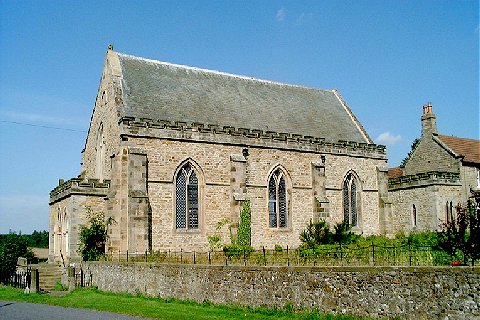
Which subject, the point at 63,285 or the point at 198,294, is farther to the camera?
the point at 63,285

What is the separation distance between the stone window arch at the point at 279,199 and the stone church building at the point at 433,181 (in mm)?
10915

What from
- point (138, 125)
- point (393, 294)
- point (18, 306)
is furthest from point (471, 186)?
point (18, 306)

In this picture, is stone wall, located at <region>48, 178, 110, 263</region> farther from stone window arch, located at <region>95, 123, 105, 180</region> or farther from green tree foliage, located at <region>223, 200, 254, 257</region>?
green tree foliage, located at <region>223, 200, 254, 257</region>

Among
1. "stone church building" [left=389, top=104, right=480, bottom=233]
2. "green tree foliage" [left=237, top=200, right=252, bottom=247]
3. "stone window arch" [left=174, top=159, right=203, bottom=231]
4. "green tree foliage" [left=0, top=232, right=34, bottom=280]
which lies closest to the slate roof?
"stone window arch" [left=174, top=159, right=203, bottom=231]

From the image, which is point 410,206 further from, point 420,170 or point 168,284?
point 168,284

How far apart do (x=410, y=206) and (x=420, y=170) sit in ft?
17.7

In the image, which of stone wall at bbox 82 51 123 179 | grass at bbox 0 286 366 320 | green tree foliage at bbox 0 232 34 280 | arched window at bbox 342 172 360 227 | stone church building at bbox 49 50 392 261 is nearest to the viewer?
grass at bbox 0 286 366 320

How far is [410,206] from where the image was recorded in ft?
137

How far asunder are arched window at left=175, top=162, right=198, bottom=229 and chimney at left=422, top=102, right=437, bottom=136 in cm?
2252

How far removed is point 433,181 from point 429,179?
0.36m

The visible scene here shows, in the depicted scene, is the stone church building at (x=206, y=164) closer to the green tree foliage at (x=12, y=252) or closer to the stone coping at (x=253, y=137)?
the stone coping at (x=253, y=137)

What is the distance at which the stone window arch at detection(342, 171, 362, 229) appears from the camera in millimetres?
40344

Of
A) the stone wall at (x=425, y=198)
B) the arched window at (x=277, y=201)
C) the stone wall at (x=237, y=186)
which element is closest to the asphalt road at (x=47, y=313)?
the stone wall at (x=237, y=186)

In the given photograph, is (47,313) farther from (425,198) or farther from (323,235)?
(425,198)
